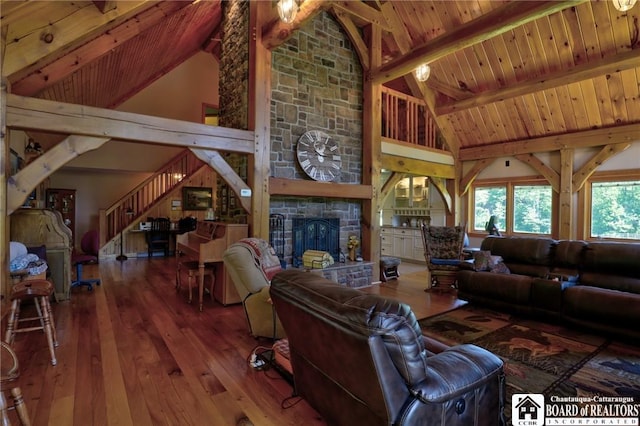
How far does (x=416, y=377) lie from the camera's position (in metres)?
1.31

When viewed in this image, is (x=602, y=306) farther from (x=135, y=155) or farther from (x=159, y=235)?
(x=135, y=155)

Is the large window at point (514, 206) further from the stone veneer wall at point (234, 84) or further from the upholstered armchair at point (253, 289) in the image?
the upholstered armchair at point (253, 289)

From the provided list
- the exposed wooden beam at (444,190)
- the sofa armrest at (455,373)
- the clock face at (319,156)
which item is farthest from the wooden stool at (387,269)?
the sofa armrest at (455,373)

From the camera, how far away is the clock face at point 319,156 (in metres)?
5.18

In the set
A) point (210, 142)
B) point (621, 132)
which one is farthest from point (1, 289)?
point (621, 132)

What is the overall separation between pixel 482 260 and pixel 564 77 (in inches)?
134

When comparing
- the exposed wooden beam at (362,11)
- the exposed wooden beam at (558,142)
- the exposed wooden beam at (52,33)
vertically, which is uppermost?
the exposed wooden beam at (362,11)

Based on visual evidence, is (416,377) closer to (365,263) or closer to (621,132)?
(365,263)

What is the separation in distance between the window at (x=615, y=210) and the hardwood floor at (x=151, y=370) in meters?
4.22

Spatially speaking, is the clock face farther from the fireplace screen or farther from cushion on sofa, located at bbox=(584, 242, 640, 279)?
cushion on sofa, located at bbox=(584, 242, 640, 279)

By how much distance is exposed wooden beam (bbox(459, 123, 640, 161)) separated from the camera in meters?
5.83

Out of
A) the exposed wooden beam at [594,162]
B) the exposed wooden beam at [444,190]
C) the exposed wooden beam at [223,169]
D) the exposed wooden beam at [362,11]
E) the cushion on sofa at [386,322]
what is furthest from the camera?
the exposed wooden beam at [444,190]

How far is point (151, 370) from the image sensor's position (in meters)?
2.55

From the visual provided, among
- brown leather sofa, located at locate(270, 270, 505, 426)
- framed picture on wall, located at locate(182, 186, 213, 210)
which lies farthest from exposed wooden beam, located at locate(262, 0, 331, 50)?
framed picture on wall, located at locate(182, 186, 213, 210)
